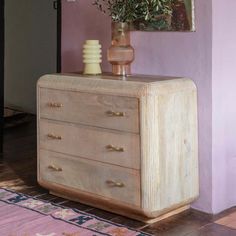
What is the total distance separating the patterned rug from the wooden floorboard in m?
0.09

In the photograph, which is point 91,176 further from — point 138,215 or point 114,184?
point 138,215

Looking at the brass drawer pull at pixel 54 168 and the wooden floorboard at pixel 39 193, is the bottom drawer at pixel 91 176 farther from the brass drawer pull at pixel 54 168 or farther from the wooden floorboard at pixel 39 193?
the wooden floorboard at pixel 39 193

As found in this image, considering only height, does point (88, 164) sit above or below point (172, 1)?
below

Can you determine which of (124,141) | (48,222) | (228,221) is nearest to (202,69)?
(124,141)

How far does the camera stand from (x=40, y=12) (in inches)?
230

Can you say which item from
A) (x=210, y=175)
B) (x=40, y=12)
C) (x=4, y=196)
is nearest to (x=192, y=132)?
(x=210, y=175)

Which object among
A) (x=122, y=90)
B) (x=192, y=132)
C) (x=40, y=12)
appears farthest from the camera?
(x=40, y=12)

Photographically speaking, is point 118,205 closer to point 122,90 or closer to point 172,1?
→ point 122,90

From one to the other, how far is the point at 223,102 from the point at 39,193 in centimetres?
127

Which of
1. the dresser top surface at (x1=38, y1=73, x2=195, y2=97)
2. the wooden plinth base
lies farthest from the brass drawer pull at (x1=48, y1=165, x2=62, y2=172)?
the dresser top surface at (x1=38, y1=73, x2=195, y2=97)

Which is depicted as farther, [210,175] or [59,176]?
[59,176]

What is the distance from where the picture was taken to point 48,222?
108 inches

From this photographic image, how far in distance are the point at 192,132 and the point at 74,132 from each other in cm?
67

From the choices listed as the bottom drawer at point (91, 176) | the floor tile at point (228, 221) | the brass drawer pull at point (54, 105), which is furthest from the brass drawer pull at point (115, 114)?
the floor tile at point (228, 221)
